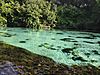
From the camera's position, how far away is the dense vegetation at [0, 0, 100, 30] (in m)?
39.2

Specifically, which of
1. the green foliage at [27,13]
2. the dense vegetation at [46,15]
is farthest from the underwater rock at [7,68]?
the green foliage at [27,13]

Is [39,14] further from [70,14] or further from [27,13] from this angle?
[70,14]

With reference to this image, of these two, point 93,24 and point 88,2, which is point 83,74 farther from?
point 88,2

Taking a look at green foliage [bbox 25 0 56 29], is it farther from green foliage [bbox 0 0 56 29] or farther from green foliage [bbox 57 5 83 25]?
green foliage [bbox 57 5 83 25]

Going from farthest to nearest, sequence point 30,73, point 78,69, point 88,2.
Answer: point 88,2 < point 78,69 < point 30,73

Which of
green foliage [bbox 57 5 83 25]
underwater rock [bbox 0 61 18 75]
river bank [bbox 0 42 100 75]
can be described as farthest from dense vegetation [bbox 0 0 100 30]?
underwater rock [bbox 0 61 18 75]

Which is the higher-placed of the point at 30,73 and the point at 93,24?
the point at 30,73

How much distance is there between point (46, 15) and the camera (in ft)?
135

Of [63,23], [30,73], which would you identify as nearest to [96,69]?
[30,73]

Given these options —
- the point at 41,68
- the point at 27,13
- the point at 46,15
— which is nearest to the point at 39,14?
the point at 46,15

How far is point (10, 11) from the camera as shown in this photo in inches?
1545

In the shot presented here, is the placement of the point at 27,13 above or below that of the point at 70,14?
above

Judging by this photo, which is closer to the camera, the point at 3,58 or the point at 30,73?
the point at 30,73

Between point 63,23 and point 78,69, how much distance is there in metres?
34.2
